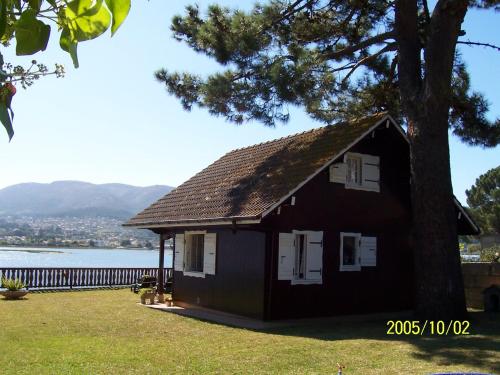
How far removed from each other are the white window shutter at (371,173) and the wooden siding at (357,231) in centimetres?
16

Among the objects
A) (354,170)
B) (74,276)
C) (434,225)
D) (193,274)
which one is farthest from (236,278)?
(74,276)

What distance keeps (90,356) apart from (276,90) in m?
7.80

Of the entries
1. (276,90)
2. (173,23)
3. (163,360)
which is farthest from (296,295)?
(173,23)

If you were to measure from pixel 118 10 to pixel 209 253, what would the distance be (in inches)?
602

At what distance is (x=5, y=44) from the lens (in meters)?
1.20

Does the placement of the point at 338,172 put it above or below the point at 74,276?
above

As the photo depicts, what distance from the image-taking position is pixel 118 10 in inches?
37.5

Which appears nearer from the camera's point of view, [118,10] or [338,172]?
[118,10]

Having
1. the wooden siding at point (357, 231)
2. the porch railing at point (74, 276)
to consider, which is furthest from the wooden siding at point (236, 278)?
the porch railing at point (74, 276)

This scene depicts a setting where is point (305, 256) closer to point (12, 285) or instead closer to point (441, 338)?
point (441, 338)

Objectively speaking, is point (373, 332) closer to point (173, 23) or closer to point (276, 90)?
point (276, 90)

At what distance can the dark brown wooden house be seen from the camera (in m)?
14.0

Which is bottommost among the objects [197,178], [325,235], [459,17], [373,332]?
[373,332]

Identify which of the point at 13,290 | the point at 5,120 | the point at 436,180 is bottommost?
the point at 13,290
